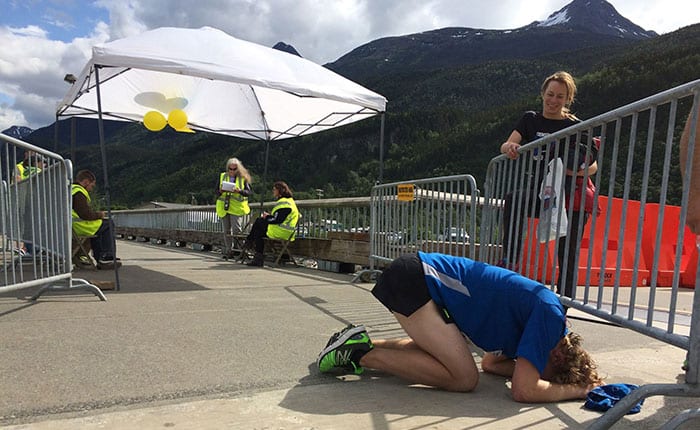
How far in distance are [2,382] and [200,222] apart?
11463 millimetres

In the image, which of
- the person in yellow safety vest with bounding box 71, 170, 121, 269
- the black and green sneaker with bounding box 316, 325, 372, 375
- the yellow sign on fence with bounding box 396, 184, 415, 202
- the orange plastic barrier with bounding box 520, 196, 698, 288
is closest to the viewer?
the black and green sneaker with bounding box 316, 325, 372, 375

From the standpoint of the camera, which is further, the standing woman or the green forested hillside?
the green forested hillside

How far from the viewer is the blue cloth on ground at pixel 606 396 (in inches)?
89.0

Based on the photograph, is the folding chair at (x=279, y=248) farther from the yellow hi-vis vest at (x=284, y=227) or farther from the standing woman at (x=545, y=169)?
the standing woman at (x=545, y=169)

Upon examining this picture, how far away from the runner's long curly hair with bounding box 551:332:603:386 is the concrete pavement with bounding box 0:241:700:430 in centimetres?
14

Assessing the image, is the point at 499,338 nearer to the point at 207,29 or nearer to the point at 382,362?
the point at 382,362

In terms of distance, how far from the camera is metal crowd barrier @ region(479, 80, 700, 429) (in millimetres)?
1855

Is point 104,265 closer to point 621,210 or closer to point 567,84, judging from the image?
point 567,84

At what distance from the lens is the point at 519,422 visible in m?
2.13

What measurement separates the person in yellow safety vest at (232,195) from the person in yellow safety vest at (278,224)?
1132 millimetres

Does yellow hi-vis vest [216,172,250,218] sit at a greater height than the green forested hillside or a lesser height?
lesser

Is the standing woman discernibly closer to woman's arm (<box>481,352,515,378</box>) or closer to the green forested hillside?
woman's arm (<box>481,352,515,378</box>)

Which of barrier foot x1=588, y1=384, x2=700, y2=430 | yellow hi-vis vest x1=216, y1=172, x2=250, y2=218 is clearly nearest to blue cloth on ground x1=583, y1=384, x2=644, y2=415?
barrier foot x1=588, y1=384, x2=700, y2=430

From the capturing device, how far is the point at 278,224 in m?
8.34
